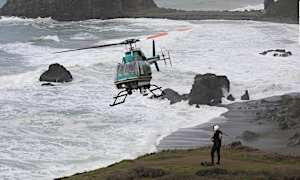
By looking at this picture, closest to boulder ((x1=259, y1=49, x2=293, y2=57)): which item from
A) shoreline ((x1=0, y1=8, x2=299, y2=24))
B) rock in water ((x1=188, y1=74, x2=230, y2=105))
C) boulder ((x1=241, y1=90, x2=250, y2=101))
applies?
boulder ((x1=241, y1=90, x2=250, y2=101))

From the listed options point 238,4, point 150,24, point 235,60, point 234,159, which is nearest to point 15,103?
point 234,159

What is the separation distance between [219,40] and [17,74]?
99.1 feet

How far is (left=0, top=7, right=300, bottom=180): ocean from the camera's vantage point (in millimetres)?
30211

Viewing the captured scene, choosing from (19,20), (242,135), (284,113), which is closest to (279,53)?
(284,113)

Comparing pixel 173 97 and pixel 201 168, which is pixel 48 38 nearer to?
pixel 173 97

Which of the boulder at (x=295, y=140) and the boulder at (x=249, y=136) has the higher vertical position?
the boulder at (x=295, y=140)

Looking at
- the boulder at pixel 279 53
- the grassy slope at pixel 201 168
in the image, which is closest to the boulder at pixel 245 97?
the grassy slope at pixel 201 168

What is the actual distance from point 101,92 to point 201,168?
1001 inches

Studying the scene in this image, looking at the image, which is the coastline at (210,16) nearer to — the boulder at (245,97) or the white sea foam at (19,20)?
the white sea foam at (19,20)

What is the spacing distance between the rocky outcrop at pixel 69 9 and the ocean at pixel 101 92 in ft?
97.9

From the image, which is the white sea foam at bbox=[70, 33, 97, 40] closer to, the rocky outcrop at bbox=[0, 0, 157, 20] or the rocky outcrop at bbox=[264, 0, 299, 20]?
the rocky outcrop at bbox=[0, 0, 157, 20]

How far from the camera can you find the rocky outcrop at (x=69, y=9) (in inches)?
4751

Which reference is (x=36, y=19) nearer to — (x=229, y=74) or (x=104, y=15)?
(x=104, y=15)

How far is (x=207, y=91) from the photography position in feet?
137
